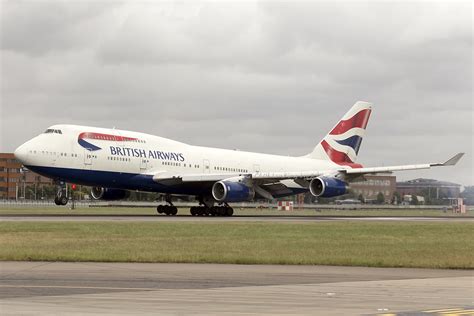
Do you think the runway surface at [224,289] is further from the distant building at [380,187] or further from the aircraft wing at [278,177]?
the distant building at [380,187]

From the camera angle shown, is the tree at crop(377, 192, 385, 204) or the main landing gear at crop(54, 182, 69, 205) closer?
the main landing gear at crop(54, 182, 69, 205)

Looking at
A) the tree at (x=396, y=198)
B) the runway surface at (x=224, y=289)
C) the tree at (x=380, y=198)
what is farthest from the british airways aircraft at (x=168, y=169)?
the tree at (x=396, y=198)

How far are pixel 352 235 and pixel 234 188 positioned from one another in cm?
2514

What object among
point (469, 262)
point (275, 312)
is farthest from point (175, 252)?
point (275, 312)

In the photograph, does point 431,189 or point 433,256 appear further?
point 431,189

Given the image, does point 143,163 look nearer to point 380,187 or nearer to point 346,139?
point 346,139

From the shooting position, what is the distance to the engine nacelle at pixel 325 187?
220 feet

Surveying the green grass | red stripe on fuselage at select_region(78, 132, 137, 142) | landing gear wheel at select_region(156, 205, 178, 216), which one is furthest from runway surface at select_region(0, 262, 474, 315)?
landing gear wheel at select_region(156, 205, 178, 216)

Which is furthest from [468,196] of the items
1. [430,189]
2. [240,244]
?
[240,244]

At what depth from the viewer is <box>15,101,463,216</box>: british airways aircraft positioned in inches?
2456

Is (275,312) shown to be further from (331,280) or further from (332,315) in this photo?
(331,280)

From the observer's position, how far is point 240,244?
1350 inches

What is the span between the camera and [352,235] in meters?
41.0

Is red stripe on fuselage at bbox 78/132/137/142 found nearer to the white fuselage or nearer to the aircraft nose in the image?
the white fuselage
